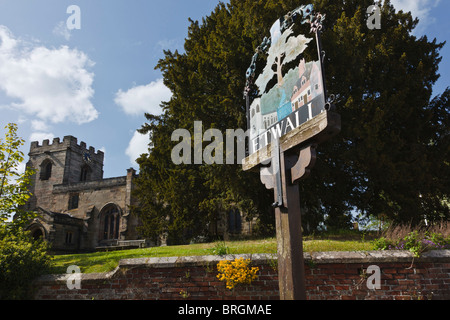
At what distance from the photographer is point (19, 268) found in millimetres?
6965

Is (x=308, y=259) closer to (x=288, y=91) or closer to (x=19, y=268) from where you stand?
(x=288, y=91)

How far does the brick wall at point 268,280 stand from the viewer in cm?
548

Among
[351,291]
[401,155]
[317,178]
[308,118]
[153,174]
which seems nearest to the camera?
[308,118]

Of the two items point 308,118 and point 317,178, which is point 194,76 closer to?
point 317,178

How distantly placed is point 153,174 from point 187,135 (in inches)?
148

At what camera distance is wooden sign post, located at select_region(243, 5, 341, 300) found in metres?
4.43

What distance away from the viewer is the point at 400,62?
12.3 metres

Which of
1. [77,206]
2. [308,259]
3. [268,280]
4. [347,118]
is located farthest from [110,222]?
[308,259]

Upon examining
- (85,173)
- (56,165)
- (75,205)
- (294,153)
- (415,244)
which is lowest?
(415,244)

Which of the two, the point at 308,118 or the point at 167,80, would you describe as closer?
the point at 308,118

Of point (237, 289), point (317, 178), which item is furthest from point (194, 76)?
point (237, 289)

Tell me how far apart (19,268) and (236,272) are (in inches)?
201

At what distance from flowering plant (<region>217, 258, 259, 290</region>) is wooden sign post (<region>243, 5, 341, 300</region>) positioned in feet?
4.16

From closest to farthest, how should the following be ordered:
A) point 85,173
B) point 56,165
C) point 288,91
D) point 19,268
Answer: point 288,91 → point 19,268 → point 56,165 → point 85,173
